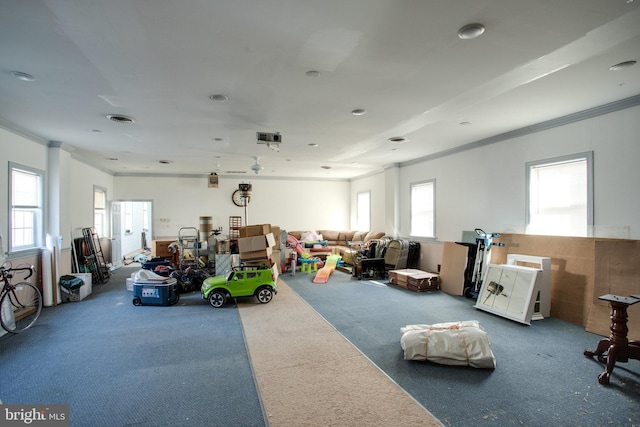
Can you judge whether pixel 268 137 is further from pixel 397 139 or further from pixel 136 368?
pixel 136 368

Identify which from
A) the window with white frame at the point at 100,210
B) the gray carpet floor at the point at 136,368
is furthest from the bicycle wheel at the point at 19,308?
the window with white frame at the point at 100,210

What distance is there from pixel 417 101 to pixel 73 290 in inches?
255

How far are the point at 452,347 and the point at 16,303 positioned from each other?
6014mm

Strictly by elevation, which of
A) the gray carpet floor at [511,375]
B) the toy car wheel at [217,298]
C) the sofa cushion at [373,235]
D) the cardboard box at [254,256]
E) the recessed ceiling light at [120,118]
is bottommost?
the gray carpet floor at [511,375]

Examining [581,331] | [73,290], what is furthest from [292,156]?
[581,331]

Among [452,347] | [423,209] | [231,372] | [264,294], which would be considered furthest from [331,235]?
Result: [231,372]

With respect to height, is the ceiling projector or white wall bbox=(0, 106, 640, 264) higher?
the ceiling projector

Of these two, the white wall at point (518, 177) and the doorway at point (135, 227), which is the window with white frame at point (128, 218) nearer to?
the doorway at point (135, 227)

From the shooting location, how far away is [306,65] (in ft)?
9.39

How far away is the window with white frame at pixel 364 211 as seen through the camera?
10547mm

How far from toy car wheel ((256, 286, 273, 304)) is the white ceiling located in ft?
8.68

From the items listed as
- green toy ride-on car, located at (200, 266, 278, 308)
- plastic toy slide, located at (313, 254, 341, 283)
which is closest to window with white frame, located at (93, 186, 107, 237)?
green toy ride-on car, located at (200, 266, 278, 308)

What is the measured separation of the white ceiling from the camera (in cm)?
210

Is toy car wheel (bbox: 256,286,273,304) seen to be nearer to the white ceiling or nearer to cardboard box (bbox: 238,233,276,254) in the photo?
cardboard box (bbox: 238,233,276,254)
